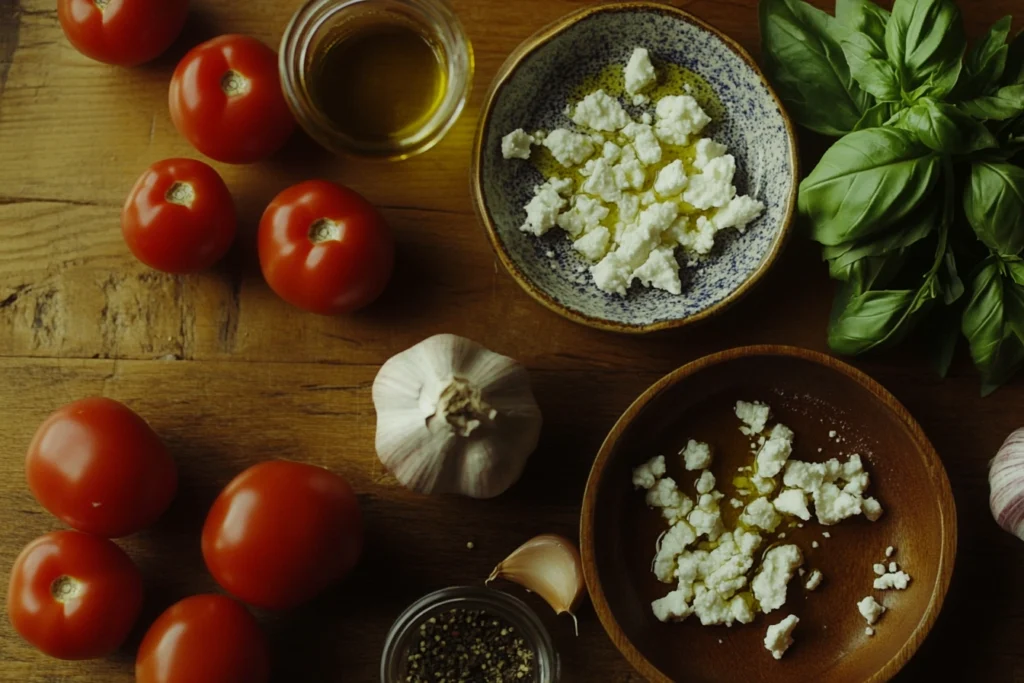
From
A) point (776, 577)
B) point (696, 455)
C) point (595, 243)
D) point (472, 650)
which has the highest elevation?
point (595, 243)

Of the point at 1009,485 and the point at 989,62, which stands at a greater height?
the point at 989,62

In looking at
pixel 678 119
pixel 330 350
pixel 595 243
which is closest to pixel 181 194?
pixel 330 350

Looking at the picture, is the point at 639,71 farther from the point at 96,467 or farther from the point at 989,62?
the point at 96,467

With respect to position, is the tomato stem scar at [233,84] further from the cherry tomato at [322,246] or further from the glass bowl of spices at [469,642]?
the glass bowl of spices at [469,642]

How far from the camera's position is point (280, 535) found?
51.0 inches

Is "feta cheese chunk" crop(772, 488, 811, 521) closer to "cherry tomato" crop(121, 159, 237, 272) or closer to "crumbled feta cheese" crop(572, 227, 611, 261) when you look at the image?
"crumbled feta cheese" crop(572, 227, 611, 261)

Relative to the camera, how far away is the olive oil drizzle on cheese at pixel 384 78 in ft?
4.62

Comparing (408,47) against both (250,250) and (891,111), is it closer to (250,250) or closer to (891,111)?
(250,250)

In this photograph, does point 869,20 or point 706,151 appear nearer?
point 869,20

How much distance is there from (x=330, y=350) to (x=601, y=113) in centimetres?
49

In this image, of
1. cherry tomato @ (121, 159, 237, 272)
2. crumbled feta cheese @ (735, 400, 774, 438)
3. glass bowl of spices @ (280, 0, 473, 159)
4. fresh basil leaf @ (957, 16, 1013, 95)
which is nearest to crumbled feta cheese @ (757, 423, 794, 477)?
crumbled feta cheese @ (735, 400, 774, 438)

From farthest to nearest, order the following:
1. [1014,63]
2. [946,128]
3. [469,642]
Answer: [469,642] → [1014,63] → [946,128]

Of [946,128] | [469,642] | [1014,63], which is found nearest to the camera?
[946,128]

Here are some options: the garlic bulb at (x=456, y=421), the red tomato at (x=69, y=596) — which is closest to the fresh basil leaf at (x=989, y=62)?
the garlic bulb at (x=456, y=421)
